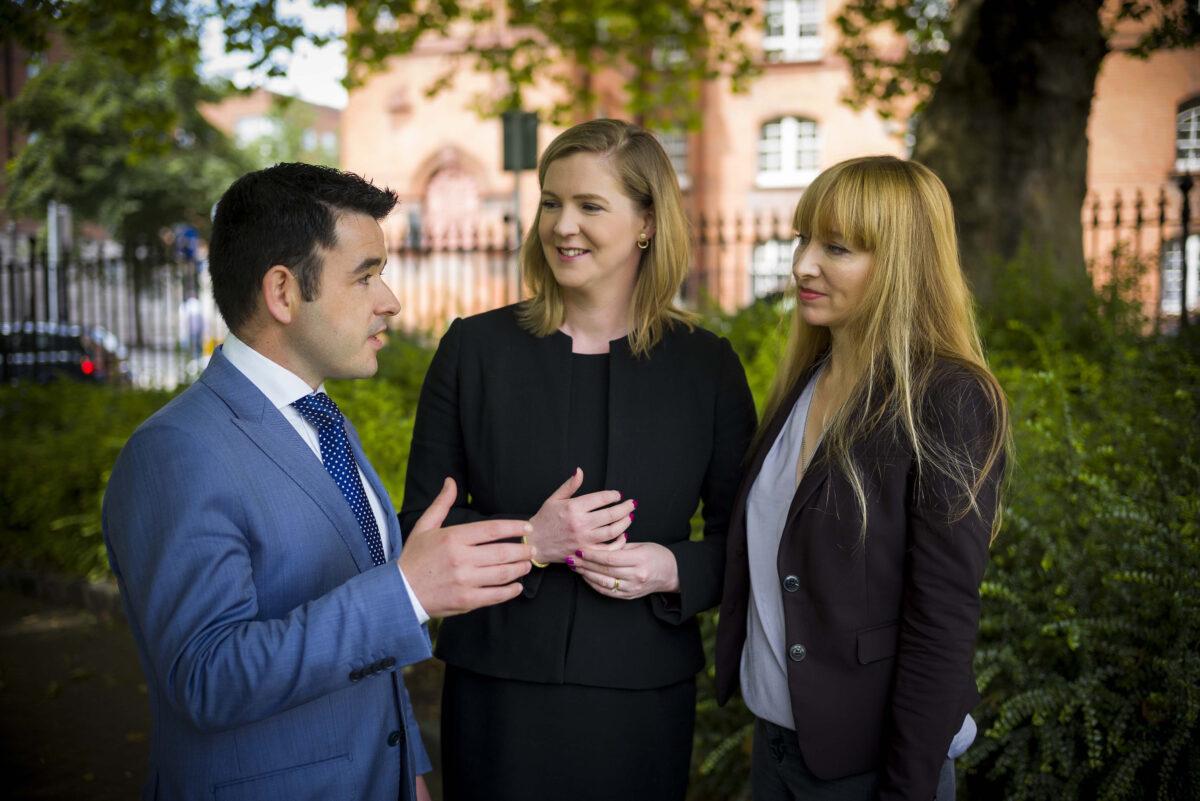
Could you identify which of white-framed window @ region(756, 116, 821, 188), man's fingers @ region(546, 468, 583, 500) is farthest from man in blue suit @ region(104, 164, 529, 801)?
white-framed window @ region(756, 116, 821, 188)

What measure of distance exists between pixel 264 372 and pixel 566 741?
43.7 inches

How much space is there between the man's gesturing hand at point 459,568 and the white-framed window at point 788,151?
25344 mm

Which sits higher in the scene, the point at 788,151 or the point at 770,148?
the point at 770,148

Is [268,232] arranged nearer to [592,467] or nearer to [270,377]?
[270,377]

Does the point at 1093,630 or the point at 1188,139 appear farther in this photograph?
the point at 1188,139

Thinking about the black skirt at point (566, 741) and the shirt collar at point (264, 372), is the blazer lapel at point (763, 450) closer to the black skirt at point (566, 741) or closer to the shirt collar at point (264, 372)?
the black skirt at point (566, 741)

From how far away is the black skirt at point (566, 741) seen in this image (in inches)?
87.0

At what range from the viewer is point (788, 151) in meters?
26.0

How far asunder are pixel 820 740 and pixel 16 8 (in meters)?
5.36

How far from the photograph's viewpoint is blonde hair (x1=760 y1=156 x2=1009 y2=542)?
192 cm

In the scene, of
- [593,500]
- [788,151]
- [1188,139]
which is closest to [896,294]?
[593,500]

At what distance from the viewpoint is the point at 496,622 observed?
224 cm

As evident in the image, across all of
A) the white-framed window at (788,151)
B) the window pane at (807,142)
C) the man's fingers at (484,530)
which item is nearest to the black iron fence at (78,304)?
the man's fingers at (484,530)

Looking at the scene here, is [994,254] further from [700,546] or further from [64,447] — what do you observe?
[64,447]
